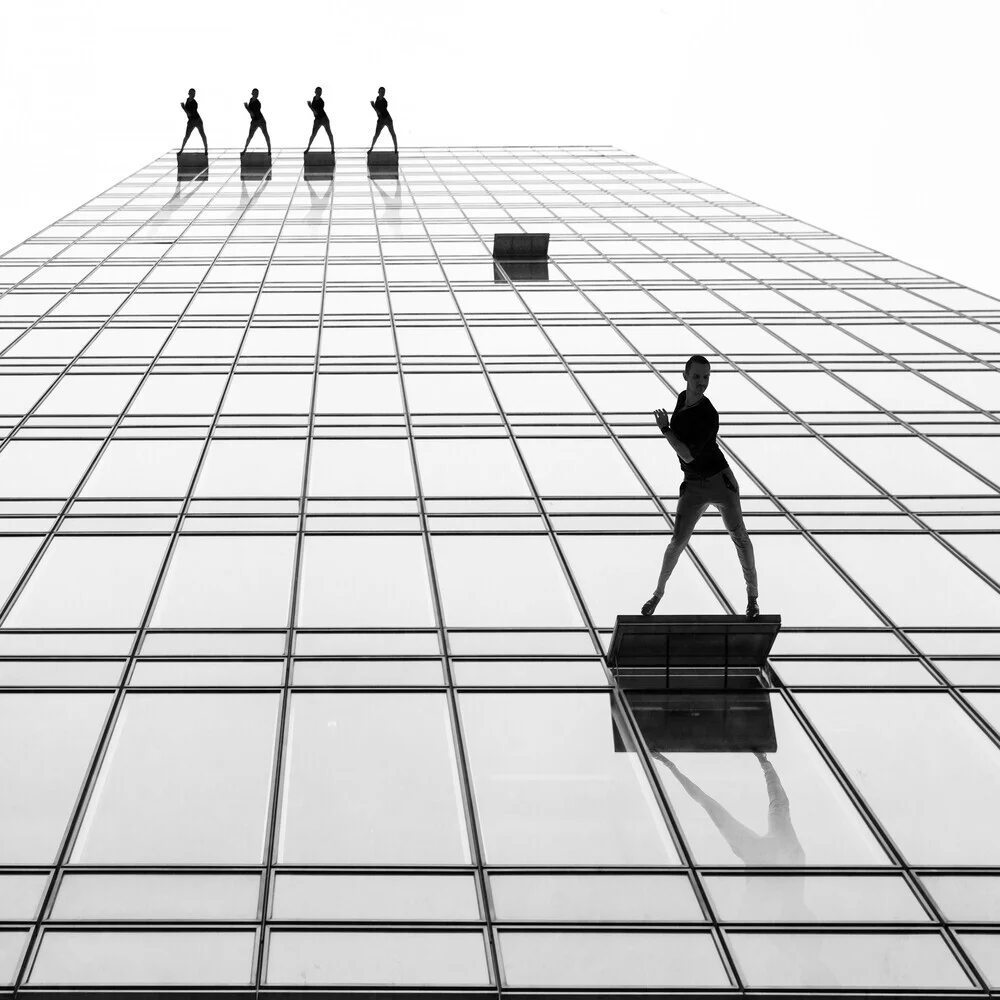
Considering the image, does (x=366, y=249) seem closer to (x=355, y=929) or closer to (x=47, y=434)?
(x=47, y=434)

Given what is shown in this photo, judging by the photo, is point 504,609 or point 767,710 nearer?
point 767,710

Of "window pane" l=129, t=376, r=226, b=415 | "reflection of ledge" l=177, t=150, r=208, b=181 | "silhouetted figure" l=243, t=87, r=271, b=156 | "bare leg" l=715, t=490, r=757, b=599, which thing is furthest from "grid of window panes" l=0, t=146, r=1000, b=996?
"reflection of ledge" l=177, t=150, r=208, b=181

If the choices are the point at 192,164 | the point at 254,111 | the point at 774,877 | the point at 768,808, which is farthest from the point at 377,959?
the point at 192,164

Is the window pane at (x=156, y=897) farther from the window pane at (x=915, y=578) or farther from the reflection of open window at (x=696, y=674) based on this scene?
the window pane at (x=915, y=578)

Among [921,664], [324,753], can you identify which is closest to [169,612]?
[324,753]

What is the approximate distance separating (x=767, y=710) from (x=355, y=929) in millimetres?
4957

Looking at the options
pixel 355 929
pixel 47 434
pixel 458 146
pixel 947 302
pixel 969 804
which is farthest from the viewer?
pixel 458 146

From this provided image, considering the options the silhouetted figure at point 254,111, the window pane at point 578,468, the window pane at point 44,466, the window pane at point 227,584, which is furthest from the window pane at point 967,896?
the silhouetted figure at point 254,111

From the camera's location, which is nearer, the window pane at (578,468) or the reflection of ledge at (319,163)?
the window pane at (578,468)

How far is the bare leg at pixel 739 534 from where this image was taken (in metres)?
10.9

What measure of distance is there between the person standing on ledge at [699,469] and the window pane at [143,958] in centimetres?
545

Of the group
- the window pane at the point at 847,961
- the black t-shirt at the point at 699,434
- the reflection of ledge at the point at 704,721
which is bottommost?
the reflection of ledge at the point at 704,721

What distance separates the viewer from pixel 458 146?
61.7 metres

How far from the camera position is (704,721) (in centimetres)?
1127
